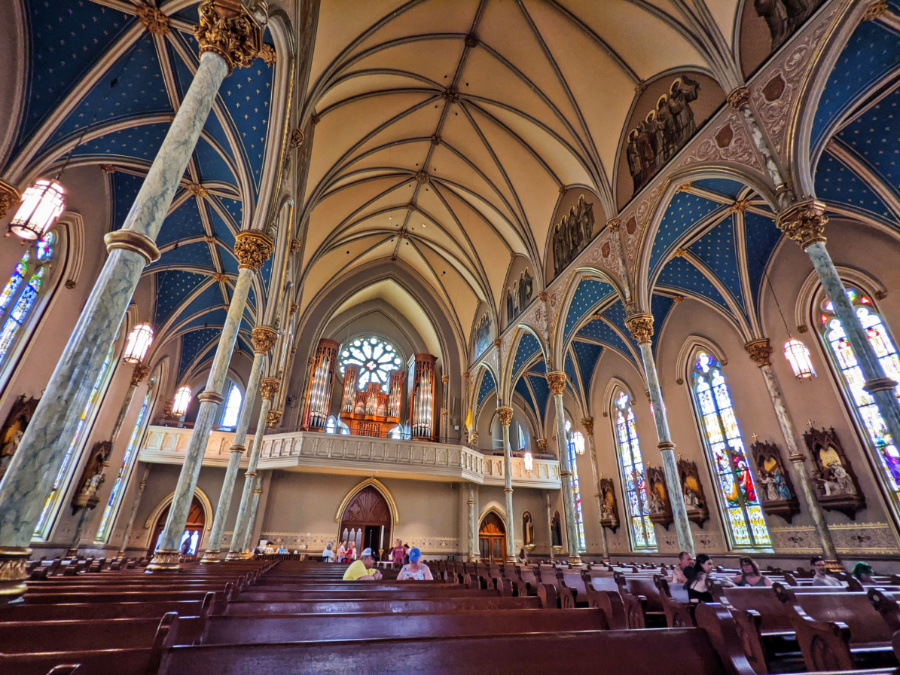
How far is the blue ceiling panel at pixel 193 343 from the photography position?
1993 cm

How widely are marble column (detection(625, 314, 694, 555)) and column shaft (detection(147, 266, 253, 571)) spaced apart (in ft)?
27.6

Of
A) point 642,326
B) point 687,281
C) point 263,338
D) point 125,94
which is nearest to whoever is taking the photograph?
point 125,94

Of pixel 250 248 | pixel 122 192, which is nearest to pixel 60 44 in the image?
pixel 122 192

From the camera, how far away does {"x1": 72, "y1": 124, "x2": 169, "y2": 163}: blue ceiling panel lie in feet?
32.7

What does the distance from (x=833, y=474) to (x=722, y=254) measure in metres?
6.30

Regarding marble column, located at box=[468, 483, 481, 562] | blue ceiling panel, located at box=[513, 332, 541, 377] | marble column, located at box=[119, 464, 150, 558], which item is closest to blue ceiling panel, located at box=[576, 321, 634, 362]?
blue ceiling panel, located at box=[513, 332, 541, 377]

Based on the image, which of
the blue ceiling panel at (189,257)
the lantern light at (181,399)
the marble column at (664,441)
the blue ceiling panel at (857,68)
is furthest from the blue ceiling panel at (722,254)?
the lantern light at (181,399)

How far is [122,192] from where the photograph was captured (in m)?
12.0

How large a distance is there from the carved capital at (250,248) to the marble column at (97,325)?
380 cm

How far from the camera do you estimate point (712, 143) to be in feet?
30.3

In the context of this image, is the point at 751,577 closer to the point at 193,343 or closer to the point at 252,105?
the point at 252,105

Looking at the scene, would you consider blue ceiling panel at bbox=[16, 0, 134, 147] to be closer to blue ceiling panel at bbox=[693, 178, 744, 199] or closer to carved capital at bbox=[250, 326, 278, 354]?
carved capital at bbox=[250, 326, 278, 354]

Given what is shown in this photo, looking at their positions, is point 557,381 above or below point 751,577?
above

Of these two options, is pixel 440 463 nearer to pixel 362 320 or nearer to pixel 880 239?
pixel 362 320
